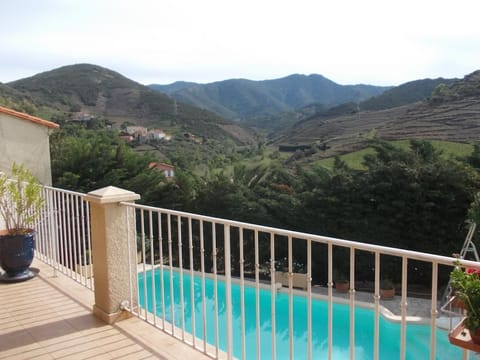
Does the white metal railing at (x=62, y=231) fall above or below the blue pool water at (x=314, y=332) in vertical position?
above

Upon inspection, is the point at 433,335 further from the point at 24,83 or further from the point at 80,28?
the point at 24,83

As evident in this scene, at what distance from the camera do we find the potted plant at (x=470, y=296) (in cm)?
138

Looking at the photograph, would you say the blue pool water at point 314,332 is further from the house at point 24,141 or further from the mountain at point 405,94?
the mountain at point 405,94

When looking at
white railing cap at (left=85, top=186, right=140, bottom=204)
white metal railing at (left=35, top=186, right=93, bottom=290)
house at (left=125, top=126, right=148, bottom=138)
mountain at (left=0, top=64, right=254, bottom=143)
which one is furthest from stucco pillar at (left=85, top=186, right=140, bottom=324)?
mountain at (left=0, top=64, right=254, bottom=143)

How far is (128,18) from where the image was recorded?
28.5 feet

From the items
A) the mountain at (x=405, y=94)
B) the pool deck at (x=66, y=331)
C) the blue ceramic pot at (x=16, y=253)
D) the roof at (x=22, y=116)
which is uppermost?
the mountain at (x=405, y=94)

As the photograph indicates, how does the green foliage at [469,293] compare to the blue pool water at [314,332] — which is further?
the blue pool water at [314,332]

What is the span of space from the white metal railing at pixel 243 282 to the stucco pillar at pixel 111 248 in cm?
5

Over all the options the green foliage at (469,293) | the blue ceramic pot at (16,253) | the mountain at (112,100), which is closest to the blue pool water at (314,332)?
the blue ceramic pot at (16,253)

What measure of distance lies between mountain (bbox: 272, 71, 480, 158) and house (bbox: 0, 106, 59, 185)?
20379mm

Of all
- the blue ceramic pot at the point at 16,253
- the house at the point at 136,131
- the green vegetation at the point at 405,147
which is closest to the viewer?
the blue ceramic pot at the point at 16,253

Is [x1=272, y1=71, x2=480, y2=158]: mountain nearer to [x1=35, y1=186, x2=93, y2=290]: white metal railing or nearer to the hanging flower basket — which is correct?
[x1=35, y1=186, x2=93, y2=290]: white metal railing

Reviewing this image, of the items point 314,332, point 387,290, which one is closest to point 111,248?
point 314,332

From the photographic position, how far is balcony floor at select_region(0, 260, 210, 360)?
279 centimetres
